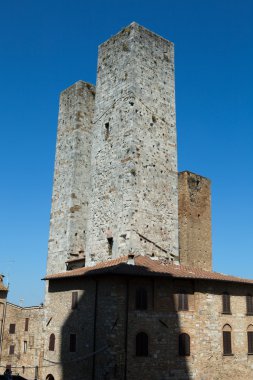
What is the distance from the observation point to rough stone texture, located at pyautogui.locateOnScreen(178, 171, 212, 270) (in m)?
28.0

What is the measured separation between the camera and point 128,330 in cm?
1972

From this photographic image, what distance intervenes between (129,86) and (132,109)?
1.50 m

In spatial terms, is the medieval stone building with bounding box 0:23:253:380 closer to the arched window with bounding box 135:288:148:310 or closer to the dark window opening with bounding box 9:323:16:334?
the arched window with bounding box 135:288:148:310

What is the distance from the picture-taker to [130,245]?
22.5 metres

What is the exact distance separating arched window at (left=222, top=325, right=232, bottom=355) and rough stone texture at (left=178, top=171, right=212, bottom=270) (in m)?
6.02

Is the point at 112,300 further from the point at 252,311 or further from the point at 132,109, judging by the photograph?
the point at 132,109

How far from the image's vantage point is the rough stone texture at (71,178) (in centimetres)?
2797

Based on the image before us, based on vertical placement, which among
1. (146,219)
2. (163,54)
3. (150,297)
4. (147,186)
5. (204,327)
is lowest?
(204,327)

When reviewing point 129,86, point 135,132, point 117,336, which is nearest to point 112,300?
point 117,336

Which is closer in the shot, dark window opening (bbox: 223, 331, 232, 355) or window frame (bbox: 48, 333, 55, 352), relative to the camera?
dark window opening (bbox: 223, 331, 232, 355)

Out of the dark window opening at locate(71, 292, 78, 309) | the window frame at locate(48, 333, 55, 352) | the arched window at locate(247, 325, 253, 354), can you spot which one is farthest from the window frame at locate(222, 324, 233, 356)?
the window frame at locate(48, 333, 55, 352)

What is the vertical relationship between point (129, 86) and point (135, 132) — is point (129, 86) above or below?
above

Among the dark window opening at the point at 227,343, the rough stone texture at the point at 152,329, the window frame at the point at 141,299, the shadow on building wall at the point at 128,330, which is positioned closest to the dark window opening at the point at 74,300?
the rough stone texture at the point at 152,329

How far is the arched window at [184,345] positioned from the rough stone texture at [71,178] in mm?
9179
